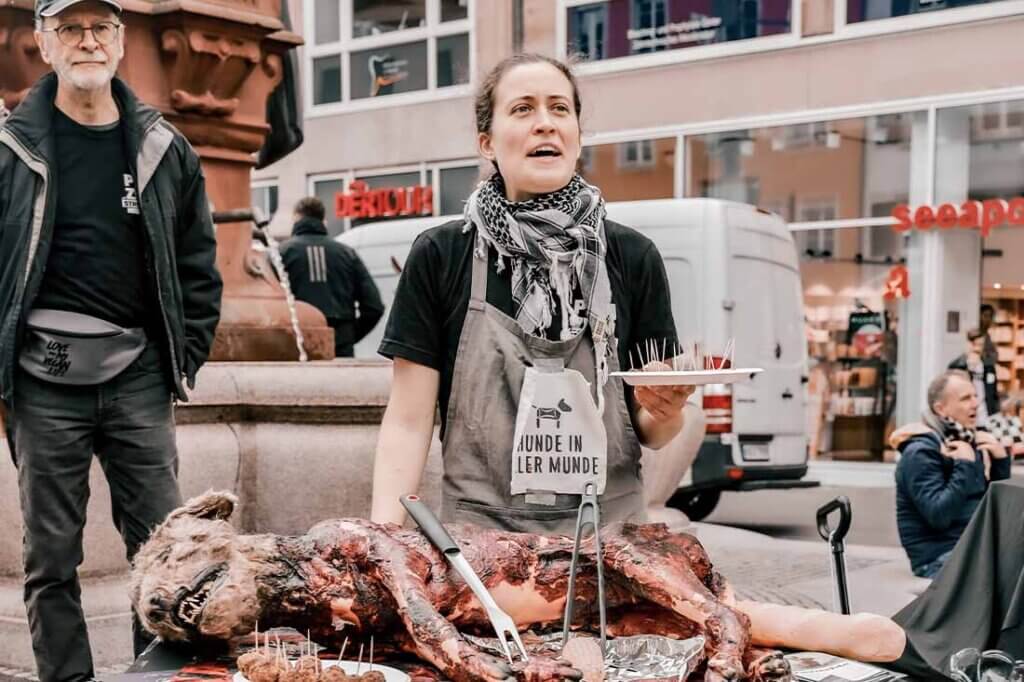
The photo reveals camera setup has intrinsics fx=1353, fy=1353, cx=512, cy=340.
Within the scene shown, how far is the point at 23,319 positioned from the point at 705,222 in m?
7.83

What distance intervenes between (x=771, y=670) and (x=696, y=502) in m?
9.52

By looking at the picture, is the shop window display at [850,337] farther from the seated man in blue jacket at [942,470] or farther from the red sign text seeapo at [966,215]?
the seated man in blue jacket at [942,470]

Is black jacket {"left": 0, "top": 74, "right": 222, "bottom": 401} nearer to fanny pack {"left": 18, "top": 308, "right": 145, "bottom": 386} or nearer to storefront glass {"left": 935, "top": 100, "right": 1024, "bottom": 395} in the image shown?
fanny pack {"left": 18, "top": 308, "right": 145, "bottom": 386}

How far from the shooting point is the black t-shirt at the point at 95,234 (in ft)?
12.5

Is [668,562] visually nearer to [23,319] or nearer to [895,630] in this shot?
[895,630]

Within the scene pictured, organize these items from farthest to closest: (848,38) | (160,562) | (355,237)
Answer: (848,38)
(355,237)
(160,562)

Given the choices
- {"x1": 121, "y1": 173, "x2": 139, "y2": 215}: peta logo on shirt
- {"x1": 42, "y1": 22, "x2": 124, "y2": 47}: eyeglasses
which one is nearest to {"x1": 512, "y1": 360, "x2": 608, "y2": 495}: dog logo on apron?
{"x1": 121, "y1": 173, "x2": 139, "y2": 215}: peta logo on shirt

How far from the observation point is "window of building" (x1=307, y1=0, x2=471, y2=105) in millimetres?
18688

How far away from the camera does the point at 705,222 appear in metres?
10.9

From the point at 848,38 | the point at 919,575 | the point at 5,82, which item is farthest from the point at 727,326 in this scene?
the point at 5,82

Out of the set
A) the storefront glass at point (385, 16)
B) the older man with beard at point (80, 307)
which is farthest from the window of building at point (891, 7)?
the older man with beard at point (80, 307)

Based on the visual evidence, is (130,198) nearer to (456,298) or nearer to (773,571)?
(456,298)

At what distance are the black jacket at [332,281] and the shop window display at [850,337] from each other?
7734mm

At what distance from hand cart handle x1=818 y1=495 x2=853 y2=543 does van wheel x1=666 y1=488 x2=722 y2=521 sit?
780 cm
